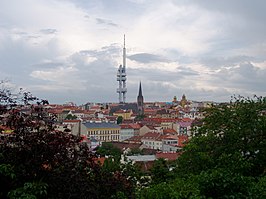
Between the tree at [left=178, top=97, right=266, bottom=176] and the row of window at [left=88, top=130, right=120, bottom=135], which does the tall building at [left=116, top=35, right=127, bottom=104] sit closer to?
the row of window at [left=88, top=130, right=120, bottom=135]

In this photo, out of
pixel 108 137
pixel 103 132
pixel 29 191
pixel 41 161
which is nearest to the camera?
pixel 29 191

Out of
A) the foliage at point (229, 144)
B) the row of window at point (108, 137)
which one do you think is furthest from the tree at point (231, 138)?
the row of window at point (108, 137)

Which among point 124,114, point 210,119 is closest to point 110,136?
point 124,114

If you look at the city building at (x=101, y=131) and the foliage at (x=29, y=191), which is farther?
the city building at (x=101, y=131)

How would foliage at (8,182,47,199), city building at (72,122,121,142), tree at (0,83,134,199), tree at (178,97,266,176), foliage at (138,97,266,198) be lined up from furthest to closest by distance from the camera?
1. city building at (72,122,121,142)
2. tree at (178,97,266,176)
3. foliage at (138,97,266,198)
4. tree at (0,83,134,199)
5. foliage at (8,182,47,199)

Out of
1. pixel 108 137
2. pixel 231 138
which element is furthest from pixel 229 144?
pixel 108 137

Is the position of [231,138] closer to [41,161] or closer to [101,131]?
[41,161]

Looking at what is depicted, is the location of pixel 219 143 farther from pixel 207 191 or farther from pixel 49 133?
pixel 49 133

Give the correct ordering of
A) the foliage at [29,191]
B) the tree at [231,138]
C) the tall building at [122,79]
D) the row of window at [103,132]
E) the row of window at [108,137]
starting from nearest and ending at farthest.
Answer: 1. the foliage at [29,191]
2. the tree at [231,138]
3. the row of window at [103,132]
4. the row of window at [108,137]
5. the tall building at [122,79]

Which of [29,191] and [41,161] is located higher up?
[41,161]

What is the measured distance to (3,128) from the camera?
22.6 feet

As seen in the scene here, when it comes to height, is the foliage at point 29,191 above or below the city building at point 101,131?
above

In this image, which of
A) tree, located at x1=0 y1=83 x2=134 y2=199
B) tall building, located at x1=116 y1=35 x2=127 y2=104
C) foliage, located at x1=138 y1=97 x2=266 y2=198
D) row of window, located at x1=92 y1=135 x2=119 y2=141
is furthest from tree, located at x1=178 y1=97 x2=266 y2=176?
tall building, located at x1=116 y1=35 x2=127 y2=104

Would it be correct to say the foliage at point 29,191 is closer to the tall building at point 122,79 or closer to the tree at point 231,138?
the tree at point 231,138
